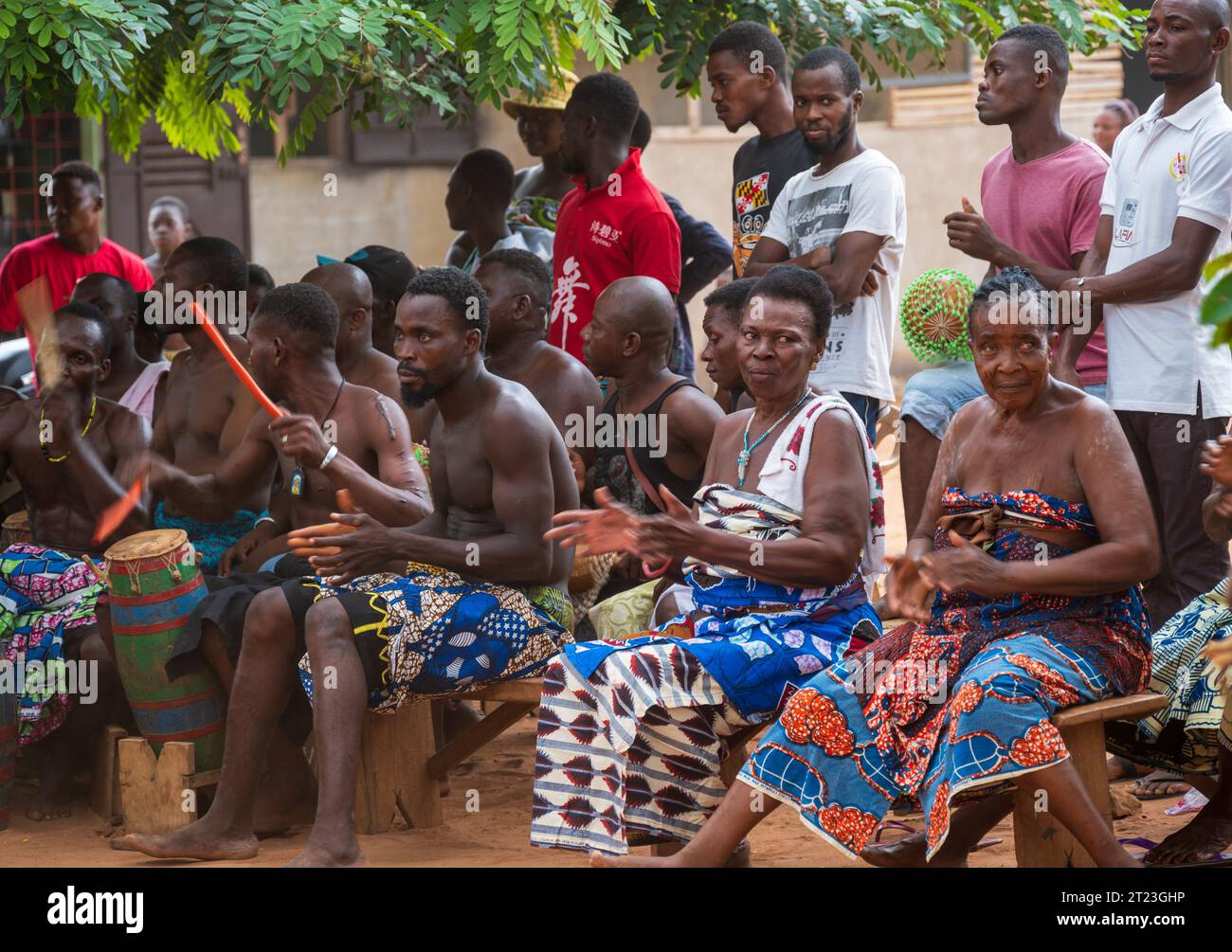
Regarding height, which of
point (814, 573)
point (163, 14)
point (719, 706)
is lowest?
point (719, 706)

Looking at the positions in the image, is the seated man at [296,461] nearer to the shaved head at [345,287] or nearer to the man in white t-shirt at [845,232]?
the shaved head at [345,287]

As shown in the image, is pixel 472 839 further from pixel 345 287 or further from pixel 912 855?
pixel 345 287

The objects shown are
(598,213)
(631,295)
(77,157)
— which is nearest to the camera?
(631,295)

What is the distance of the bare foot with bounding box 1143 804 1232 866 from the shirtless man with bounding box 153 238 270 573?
324 centimetres

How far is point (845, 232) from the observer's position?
5.70m

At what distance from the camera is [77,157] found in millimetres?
14492

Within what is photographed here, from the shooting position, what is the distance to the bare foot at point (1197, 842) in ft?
13.7

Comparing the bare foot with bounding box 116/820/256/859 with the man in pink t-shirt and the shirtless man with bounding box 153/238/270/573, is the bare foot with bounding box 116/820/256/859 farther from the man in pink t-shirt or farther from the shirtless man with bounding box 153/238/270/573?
the man in pink t-shirt

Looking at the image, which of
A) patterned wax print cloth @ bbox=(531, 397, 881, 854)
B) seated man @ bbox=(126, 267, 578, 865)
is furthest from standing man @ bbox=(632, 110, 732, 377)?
patterned wax print cloth @ bbox=(531, 397, 881, 854)

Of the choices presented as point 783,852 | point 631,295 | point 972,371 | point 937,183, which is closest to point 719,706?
point 783,852

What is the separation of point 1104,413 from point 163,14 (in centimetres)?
345

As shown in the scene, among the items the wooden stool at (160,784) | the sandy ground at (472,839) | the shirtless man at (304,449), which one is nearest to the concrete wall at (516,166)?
the shirtless man at (304,449)

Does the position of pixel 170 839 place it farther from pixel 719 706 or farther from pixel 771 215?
pixel 771 215

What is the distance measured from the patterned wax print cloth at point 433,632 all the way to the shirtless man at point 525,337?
113 centimetres
